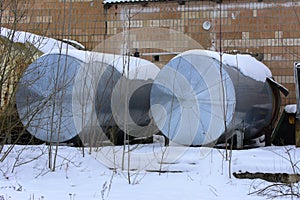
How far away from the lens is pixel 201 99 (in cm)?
751

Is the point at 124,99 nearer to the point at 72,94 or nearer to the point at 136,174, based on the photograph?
the point at 72,94

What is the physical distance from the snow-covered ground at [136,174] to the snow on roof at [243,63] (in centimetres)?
134

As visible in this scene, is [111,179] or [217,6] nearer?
[111,179]

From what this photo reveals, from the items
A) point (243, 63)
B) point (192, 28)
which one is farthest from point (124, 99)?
point (192, 28)

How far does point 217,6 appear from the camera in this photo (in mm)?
11305

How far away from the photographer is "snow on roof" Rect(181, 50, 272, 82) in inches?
307

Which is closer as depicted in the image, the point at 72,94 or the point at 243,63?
the point at 72,94

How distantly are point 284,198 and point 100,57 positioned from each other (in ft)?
14.0

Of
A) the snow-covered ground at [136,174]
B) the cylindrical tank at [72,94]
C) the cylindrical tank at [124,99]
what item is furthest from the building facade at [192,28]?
the snow-covered ground at [136,174]

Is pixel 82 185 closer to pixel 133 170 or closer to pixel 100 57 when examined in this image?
pixel 133 170

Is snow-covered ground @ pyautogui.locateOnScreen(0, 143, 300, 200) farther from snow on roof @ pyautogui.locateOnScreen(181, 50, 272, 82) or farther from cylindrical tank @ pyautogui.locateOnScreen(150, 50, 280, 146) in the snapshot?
snow on roof @ pyautogui.locateOnScreen(181, 50, 272, 82)

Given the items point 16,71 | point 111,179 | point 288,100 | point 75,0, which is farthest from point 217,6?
point 111,179

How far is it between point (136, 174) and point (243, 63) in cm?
304

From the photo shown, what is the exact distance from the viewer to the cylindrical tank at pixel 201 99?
295 inches
